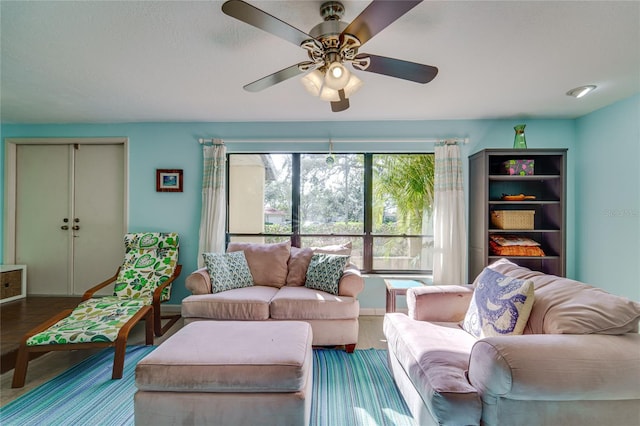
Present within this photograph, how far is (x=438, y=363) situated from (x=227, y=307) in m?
1.75

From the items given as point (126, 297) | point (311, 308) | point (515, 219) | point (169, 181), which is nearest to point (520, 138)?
point (515, 219)

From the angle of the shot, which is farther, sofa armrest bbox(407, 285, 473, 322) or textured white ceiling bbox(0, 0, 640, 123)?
sofa armrest bbox(407, 285, 473, 322)

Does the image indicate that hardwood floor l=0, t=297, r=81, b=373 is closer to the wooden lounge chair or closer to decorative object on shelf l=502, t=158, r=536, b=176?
the wooden lounge chair

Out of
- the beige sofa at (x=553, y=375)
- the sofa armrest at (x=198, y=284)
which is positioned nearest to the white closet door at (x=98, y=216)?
the sofa armrest at (x=198, y=284)

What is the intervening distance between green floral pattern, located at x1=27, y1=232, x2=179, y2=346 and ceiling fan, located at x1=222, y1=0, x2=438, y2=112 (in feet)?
7.06

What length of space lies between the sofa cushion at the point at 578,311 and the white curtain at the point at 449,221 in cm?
163

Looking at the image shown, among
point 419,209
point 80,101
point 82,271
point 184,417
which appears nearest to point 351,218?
point 419,209

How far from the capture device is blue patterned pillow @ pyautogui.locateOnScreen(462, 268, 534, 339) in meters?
1.46

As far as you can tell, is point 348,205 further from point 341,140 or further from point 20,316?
point 20,316

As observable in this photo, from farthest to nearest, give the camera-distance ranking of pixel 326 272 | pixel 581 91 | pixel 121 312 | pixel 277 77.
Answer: pixel 326 272 → pixel 581 91 → pixel 121 312 → pixel 277 77

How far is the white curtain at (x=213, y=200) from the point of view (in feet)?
11.1

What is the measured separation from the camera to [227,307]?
8.00 ft

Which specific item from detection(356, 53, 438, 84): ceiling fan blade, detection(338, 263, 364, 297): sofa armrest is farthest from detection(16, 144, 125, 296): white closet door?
detection(356, 53, 438, 84): ceiling fan blade

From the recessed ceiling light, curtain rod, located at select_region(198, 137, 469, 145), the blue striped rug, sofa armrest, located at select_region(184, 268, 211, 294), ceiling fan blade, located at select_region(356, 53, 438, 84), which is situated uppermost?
the recessed ceiling light
